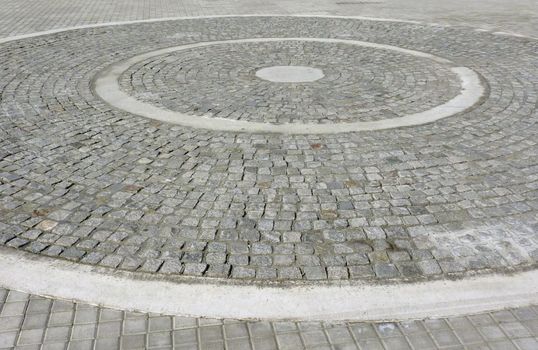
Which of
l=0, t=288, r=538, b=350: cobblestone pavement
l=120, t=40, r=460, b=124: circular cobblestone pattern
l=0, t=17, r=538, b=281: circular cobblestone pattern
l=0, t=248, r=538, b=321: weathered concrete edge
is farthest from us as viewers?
l=120, t=40, r=460, b=124: circular cobblestone pattern

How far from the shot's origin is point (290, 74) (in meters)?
10.0

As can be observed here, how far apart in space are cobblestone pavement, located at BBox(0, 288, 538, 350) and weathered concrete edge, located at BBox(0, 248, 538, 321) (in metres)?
0.08

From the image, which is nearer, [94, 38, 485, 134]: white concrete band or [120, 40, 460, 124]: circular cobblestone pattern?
[94, 38, 485, 134]: white concrete band

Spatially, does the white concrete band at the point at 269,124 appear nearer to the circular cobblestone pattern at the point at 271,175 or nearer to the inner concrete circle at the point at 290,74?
the circular cobblestone pattern at the point at 271,175

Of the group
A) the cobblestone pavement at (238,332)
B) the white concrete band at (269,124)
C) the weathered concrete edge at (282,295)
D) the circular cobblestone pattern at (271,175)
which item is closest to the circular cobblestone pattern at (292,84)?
the circular cobblestone pattern at (271,175)

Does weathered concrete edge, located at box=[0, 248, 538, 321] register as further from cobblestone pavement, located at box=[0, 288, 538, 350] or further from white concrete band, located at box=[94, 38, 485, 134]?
white concrete band, located at box=[94, 38, 485, 134]

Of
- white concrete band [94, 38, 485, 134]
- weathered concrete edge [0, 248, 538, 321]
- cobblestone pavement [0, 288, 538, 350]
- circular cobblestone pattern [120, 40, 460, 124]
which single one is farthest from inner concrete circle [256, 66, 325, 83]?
cobblestone pavement [0, 288, 538, 350]

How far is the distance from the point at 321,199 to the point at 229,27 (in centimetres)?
Result: 1053

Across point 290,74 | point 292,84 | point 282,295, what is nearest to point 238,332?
point 282,295

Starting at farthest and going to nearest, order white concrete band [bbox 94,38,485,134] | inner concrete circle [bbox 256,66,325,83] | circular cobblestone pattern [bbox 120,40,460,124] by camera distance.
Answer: inner concrete circle [bbox 256,66,325,83] → circular cobblestone pattern [bbox 120,40,460,124] → white concrete band [bbox 94,38,485,134]

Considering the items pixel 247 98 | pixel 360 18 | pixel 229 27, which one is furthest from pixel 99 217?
pixel 360 18

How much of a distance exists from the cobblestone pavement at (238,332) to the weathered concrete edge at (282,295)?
0.08 m

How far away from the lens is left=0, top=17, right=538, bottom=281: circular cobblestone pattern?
4.52m

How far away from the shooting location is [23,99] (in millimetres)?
8398
